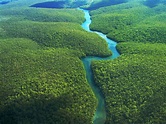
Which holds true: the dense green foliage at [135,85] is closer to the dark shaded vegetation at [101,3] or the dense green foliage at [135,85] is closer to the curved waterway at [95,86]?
the curved waterway at [95,86]

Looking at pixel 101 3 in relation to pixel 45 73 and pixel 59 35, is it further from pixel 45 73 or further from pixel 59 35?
pixel 45 73

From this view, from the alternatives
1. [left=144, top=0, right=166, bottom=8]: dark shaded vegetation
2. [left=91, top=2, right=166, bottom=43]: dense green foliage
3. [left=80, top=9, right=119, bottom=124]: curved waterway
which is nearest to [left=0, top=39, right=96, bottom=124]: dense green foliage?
[left=80, top=9, right=119, bottom=124]: curved waterway

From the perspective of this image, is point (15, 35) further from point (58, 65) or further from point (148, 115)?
point (148, 115)

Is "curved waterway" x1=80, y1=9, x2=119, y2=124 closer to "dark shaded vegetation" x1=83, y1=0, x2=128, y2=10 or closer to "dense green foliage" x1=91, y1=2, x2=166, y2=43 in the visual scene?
"dense green foliage" x1=91, y1=2, x2=166, y2=43

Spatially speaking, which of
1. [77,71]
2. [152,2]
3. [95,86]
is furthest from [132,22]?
[95,86]

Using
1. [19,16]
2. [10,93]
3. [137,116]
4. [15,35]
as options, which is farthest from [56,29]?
[137,116]
